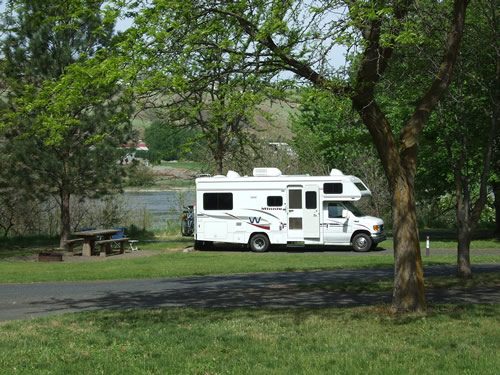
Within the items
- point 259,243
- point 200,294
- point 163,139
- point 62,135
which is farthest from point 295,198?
point 200,294

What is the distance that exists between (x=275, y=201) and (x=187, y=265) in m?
6.40

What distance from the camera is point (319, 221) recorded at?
998 inches

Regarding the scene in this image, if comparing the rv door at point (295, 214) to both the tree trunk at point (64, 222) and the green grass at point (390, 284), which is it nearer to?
the tree trunk at point (64, 222)

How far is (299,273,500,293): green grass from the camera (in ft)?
45.1

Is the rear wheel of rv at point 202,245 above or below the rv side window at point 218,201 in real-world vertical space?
below

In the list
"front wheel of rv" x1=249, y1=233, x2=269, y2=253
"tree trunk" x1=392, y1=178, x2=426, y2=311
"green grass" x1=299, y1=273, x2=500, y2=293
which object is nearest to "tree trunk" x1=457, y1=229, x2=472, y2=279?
"green grass" x1=299, y1=273, x2=500, y2=293

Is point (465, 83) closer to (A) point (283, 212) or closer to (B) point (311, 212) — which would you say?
(B) point (311, 212)

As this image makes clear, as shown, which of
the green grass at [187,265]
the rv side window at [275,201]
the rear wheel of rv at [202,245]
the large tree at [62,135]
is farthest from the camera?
the rear wheel of rv at [202,245]

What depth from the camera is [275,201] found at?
84.4 ft

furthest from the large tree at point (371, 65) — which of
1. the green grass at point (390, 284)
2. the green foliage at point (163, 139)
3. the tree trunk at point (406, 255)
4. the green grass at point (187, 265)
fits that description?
the green foliage at point (163, 139)

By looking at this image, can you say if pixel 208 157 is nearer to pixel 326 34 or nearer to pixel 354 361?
pixel 326 34

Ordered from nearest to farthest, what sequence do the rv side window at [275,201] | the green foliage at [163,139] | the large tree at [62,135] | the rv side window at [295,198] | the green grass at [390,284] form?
the green grass at [390,284], the large tree at [62,135], the rv side window at [295,198], the rv side window at [275,201], the green foliage at [163,139]

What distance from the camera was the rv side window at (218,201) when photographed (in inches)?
1031

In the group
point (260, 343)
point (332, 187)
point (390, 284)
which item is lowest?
point (260, 343)
